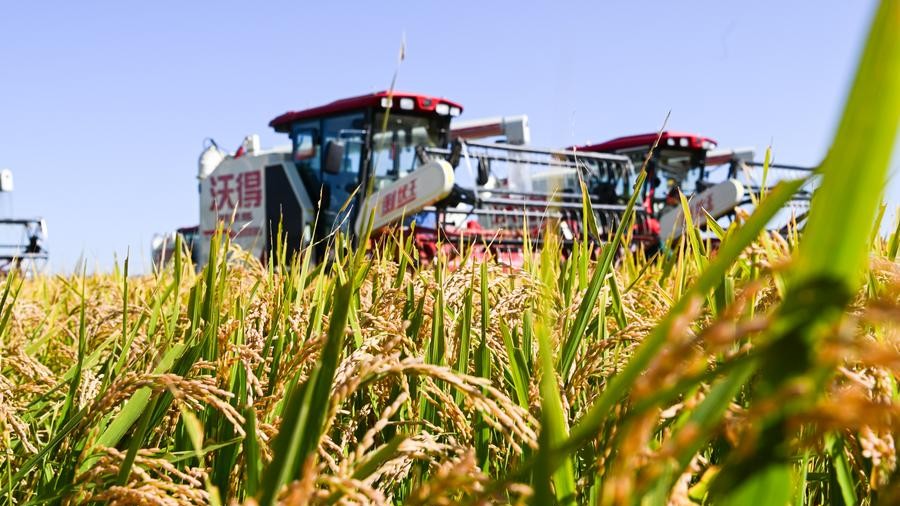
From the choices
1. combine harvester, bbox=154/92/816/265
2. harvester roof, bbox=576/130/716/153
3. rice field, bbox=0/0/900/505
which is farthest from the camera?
harvester roof, bbox=576/130/716/153

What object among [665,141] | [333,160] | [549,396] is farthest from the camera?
[665,141]

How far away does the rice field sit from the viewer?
29cm

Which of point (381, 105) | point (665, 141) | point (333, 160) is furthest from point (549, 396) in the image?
point (665, 141)

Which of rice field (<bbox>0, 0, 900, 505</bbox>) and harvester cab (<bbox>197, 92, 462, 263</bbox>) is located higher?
rice field (<bbox>0, 0, 900, 505</bbox>)

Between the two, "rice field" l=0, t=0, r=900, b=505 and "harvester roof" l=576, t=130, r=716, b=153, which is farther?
"harvester roof" l=576, t=130, r=716, b=153

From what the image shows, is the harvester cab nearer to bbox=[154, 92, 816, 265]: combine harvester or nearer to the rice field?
bbox=[154, 92, 816, 265]: combine harvester

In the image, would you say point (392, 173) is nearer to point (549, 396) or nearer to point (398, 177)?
point (398, 177)

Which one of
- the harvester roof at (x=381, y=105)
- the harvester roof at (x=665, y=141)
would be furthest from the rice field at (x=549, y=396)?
the harvester roof at (x=665, y=141)

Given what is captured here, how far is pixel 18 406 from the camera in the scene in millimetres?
1332

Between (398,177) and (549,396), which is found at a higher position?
(549,396)

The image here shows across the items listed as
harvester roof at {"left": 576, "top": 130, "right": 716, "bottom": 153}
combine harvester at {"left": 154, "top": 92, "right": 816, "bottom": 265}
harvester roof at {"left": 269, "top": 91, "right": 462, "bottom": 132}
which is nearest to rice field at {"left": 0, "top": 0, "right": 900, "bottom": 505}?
combine harvester at {"left": 154, "top": 92, "right": 816, "bottom": 265}

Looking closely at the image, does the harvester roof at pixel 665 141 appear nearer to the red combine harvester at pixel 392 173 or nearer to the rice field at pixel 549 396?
the red combine harvester at pixel 392 173

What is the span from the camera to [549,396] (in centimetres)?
45

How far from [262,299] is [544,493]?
116 centimetres
